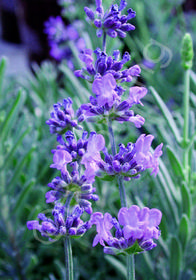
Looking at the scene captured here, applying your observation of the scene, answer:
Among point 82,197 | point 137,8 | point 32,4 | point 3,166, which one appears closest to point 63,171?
point 82,197

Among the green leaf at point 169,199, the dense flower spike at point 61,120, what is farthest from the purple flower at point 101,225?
the green leaf at point 169,199

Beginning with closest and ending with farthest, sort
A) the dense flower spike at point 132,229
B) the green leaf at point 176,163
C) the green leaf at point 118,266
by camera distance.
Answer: the dense flower spike at point 132,229 < the green leaf at point 176,163 < the green leaf at point 118,266

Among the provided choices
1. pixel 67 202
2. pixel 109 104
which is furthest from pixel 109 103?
pixel 67 202

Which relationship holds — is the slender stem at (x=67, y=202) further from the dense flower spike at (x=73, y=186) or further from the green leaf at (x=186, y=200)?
the green leaf at (x=186, y=200)

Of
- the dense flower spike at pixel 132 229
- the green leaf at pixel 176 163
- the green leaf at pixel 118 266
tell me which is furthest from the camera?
the green leaf at pixel 118 266

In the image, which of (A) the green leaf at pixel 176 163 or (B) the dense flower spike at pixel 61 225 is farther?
(A) the green leaf at pixel 176 163

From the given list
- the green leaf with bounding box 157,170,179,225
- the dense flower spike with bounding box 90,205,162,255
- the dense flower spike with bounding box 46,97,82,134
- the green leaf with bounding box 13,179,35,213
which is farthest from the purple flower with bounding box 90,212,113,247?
the green leaf with bounding box 13,179,35,213

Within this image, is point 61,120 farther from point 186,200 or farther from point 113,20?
point 186,200
